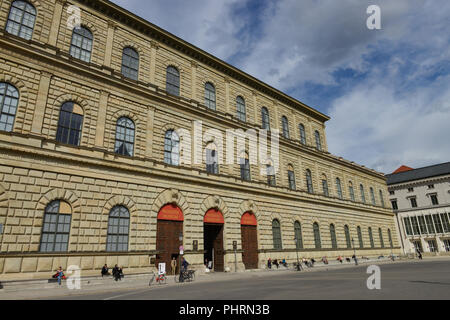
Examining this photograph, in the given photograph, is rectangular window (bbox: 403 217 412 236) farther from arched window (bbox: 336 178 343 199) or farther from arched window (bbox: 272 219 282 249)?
arched window (bbox: 272 219 282 249)

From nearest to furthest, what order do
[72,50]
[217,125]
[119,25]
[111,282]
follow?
[111,282]
[72,50]
[119,25]
[217,125]

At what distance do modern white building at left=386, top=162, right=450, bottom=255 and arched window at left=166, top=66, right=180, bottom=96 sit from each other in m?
60.9

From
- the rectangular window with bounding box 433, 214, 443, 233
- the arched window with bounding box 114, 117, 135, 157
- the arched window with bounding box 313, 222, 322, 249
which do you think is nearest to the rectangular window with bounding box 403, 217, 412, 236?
the rectangular window with bounding box 433, 214, 443, 233

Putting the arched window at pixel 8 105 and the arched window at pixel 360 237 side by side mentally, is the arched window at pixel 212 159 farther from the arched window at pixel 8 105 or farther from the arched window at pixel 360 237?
the arched window at pixel 360 237

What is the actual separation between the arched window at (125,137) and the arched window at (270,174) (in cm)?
1723

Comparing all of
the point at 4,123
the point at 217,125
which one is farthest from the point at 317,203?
the point at 4,123

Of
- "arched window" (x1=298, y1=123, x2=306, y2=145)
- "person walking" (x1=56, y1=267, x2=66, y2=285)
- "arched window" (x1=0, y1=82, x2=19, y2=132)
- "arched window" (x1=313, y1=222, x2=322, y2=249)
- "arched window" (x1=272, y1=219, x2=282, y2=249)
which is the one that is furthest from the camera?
"arched window" (x1=298, y1=123, x2=306, y2=145)

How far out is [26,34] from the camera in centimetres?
2072

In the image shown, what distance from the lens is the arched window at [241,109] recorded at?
34531 millimetres

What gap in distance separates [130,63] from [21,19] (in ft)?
27.0

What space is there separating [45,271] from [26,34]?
54.5 feet

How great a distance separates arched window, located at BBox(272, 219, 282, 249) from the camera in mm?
33072

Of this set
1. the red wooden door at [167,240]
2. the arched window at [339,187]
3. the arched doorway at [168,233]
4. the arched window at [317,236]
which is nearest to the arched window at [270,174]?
the arched window at [317,236]
